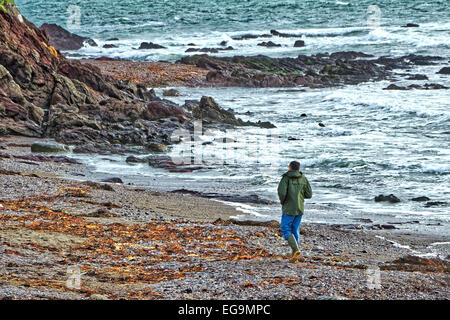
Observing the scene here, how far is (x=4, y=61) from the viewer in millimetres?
23703

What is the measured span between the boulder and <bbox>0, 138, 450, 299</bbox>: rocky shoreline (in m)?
4.65

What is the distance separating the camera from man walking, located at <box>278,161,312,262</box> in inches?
371

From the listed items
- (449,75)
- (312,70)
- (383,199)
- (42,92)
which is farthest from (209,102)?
(449,75)

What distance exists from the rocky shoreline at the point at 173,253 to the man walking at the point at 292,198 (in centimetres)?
35

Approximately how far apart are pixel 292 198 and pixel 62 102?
630 inches

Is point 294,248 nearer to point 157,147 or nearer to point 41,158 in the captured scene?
point 41,158

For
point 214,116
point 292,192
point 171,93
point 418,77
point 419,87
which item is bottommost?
point 292,192

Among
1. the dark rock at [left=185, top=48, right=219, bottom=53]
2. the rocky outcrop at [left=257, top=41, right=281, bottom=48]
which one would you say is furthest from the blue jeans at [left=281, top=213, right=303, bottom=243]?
the rocky outcrop at [left=257, top=41, right=281, bottom=48]

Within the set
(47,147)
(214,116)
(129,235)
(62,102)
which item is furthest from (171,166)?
(129,235)

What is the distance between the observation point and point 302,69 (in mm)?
42938

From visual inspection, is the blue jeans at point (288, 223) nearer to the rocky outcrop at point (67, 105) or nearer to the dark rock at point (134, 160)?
the dark rock at point (134, 160)

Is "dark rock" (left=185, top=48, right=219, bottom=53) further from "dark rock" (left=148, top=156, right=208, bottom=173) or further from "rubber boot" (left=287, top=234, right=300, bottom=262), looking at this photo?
"rubber boot" (left=287, top=234, right=300, bottom=262)

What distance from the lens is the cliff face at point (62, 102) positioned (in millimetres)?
21656
